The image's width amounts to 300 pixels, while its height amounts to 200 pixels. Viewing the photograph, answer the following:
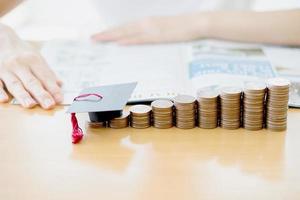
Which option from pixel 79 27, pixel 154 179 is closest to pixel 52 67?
pixel 154 179

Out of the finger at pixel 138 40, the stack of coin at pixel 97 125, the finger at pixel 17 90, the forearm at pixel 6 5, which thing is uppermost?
the forearm at pixel 6 5

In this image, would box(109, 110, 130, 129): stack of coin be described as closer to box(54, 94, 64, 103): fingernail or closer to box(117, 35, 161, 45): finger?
box(54, 94, 64, 103): fingernail

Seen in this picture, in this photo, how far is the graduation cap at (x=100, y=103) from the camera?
90cm

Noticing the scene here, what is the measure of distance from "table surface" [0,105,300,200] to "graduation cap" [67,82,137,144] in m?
0.02

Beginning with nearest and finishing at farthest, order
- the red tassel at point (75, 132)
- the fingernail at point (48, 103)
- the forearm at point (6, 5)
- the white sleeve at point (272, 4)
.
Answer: the red tassel at point (75, 132) < the fingernail at point (48, 103) < the forearm at point (6, 5) < the white sleeve at point (272, 4)

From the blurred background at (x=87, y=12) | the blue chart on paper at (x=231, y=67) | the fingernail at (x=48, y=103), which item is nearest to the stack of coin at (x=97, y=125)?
the fingernail at (x=48, y=103)

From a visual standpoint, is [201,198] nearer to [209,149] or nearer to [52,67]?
[209,149]

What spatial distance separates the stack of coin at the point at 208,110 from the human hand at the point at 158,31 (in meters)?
0.51

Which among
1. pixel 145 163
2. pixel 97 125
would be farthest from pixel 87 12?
pixel 145 163

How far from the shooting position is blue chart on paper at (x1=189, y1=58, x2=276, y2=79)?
3.61 ft

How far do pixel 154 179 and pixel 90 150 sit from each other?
15cm

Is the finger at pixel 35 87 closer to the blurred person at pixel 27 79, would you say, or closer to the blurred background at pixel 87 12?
the blurred person at pixel 27 79

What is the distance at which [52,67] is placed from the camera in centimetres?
121

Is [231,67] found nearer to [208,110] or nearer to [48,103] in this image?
[208,110]
